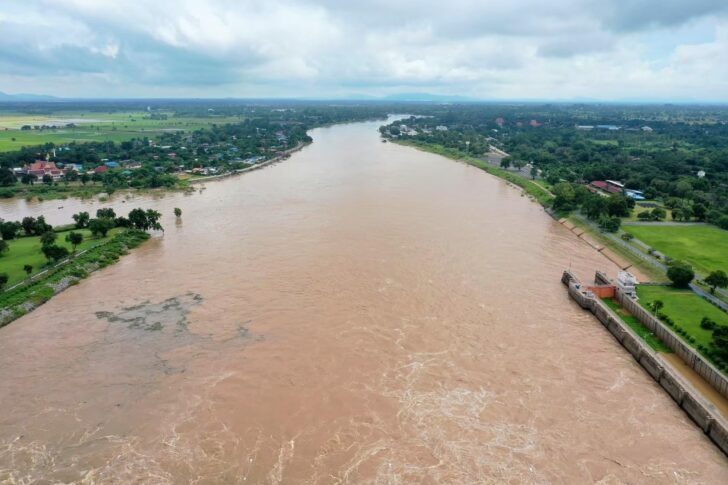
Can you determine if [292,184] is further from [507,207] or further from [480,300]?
[480,300]

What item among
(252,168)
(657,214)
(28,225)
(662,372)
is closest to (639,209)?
(657,214)

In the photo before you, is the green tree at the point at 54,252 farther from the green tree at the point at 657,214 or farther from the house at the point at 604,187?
the house at the point at 604,187

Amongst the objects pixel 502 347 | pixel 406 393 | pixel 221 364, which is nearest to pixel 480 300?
pixel 502 347

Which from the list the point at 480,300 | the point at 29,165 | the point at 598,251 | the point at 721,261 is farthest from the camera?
the point at 29,165

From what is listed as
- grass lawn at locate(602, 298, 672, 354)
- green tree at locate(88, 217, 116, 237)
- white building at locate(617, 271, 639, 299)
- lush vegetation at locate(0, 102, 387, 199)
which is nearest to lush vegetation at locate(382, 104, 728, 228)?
white building at locate(617, 271, 639, 299)

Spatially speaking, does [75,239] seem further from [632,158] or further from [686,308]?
[632,158]
